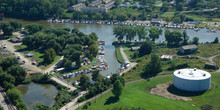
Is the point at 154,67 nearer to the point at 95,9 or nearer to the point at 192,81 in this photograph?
the point at 192,81

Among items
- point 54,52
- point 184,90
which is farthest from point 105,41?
point 184,90

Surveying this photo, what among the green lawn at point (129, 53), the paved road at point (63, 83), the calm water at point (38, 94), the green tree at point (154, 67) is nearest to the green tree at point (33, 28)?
the green lawn at point (129, 53)

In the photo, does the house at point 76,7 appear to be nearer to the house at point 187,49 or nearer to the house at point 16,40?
the house at point 16,40

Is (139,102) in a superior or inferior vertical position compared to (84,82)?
inferior

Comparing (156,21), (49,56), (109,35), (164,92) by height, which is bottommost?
(164,92)

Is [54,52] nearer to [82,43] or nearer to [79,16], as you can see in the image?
[82,43]

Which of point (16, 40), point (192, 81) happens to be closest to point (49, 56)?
point (16, 40)

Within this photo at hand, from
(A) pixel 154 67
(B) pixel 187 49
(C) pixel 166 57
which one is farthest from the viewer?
(B) pixel 187 49
